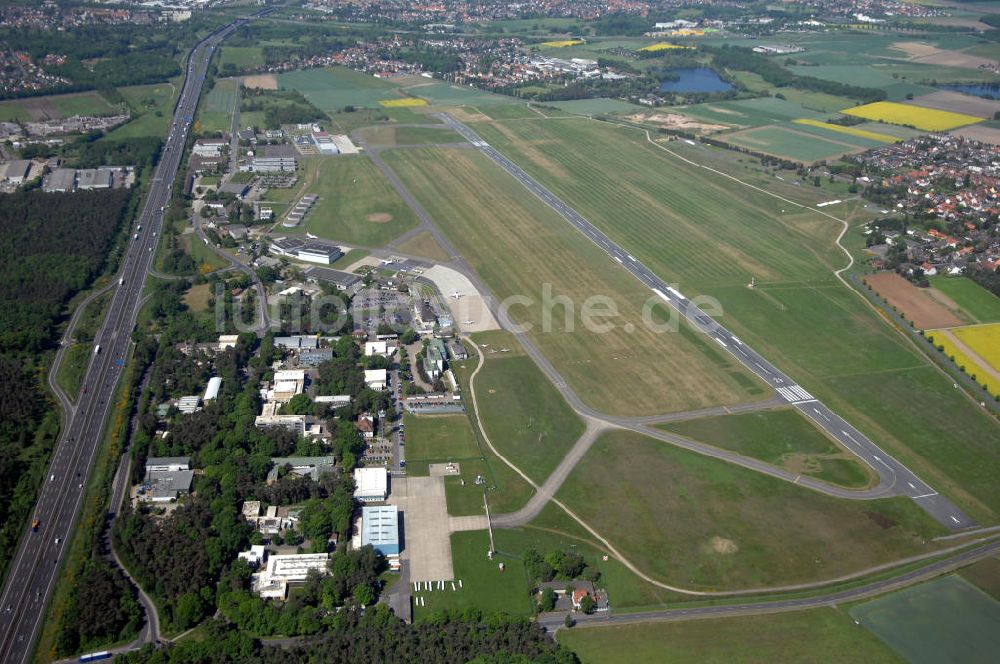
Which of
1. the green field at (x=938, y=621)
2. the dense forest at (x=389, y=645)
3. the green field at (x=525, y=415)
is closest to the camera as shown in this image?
the dense forest at (x=389, y=645)

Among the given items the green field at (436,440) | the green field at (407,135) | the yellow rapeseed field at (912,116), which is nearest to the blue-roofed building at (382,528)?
the green field at (436,440)

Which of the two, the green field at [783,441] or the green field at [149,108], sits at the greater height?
the green field at [149,108]

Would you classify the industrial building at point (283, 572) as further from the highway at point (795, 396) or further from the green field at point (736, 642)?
the highway at point (795, 396)

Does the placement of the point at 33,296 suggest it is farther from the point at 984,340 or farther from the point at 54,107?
the point at 984,340

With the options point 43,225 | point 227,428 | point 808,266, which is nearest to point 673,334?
point 808,266

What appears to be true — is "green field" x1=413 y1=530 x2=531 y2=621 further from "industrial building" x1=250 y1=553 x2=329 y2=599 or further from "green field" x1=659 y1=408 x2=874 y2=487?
"green field" x1=659 y1=408 x2=874 y2=487

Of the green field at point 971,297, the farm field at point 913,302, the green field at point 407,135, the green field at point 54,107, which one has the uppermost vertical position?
the green field at point 54,107

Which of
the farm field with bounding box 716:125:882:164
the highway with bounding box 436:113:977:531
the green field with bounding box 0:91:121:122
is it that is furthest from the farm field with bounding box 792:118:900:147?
the green field with bounding box 0:91:121:122
